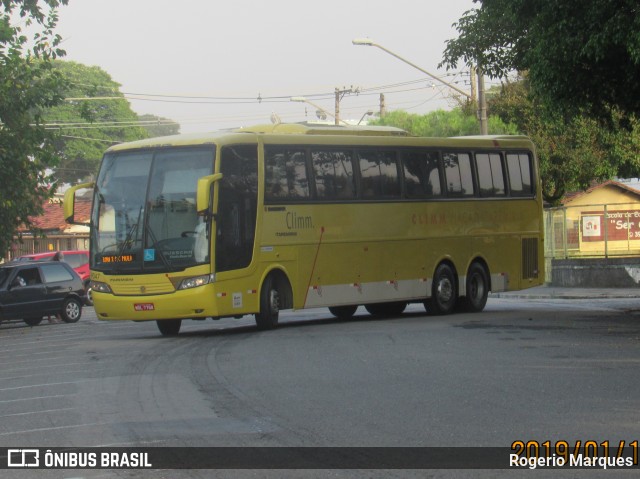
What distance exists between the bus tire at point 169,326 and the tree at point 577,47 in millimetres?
8039

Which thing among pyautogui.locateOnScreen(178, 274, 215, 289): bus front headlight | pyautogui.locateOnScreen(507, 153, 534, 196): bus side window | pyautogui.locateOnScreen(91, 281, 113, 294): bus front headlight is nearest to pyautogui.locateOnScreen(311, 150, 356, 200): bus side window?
pyautogui.locateOnScreen(178, 274, 215, 289): bus front headlight

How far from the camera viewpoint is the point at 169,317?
2077 centimetres

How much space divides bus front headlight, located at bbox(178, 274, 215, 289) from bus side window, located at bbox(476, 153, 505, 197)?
28.6 feet

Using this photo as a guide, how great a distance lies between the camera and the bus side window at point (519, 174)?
2811 cm

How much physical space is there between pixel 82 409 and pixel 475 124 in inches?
2069

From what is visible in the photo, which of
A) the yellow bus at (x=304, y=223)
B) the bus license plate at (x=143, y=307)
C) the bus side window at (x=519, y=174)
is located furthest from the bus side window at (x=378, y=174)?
the bus license plate at (x=143, y=307)

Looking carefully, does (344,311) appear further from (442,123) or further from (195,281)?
(442,123)

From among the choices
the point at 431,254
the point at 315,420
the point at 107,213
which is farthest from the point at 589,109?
the point at 315,420

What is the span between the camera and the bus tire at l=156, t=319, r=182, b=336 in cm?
2258

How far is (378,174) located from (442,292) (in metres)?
3.27

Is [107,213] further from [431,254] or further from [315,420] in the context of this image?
[315,420]

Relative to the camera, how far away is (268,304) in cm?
2203

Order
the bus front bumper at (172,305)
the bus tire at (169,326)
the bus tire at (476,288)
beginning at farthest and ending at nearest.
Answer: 1. the bus tire at (476,288)
2. the bus tire at (169,326)
3. the bus front bumper at (172,305)

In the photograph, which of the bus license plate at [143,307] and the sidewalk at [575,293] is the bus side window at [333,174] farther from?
the sidewalk at [575,293]
